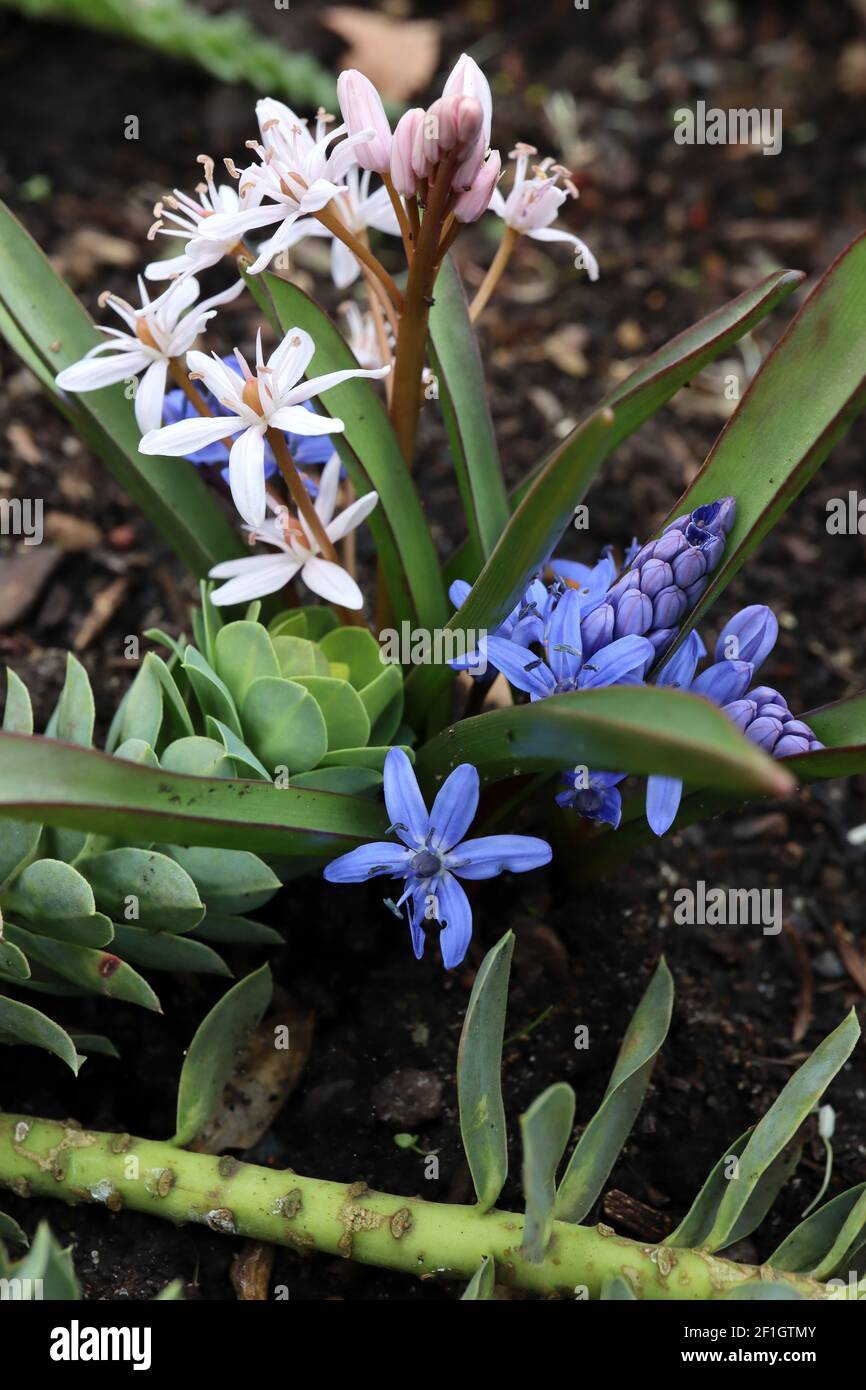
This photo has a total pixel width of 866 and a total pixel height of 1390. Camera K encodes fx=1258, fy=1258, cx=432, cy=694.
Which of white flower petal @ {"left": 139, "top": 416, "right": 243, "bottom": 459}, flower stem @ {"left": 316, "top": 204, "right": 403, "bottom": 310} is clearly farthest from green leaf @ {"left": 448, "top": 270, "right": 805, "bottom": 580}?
white flower petal @ {"left": 139, "top": 416, "right": 243, "bottom": 459}

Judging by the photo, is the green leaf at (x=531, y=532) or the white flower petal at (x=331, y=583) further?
the white flower petal at (x=331, y=583)

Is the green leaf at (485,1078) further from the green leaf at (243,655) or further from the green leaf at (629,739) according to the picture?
the green leaf at (243,655)

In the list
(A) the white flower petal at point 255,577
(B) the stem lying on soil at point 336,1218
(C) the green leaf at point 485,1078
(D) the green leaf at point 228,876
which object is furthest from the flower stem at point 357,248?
(B) the stem lying on soil at point 336,1218

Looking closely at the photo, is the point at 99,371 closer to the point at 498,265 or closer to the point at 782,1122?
the point at 498,265

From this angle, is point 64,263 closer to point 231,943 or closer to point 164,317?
point 164,317

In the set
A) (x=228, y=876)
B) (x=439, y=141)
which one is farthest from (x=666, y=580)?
(x=228, y=876)

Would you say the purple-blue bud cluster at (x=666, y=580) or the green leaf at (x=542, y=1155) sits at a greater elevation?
the purple-blue bud cluster at (x=666, y=580)

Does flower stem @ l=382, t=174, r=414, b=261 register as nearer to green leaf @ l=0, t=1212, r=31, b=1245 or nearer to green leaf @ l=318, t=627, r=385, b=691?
green leaf @ l=318, t=627, r=385, b=691
